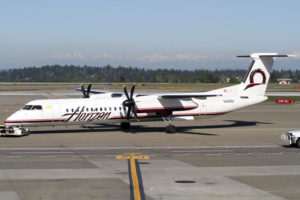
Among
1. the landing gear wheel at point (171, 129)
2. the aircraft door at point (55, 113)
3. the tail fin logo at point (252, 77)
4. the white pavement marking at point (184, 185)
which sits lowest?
the white pavement marking at point (184, 185)

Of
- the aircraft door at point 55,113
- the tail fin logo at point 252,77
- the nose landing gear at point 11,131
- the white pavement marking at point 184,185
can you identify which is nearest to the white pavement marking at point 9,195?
the white pavement marking at point 184,185

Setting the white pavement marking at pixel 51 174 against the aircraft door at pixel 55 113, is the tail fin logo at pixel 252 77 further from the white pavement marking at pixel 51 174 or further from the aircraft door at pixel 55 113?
the white pavement marking at pixel 51 174

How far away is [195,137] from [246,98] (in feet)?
21.7

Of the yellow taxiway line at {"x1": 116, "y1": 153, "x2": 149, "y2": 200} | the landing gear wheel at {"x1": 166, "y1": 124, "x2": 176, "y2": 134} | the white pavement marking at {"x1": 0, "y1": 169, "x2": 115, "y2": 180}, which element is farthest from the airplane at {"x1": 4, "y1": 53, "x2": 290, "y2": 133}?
the white pavement marking at {"x1": 0, "y1": 169, "x2": 115, "y2": 180}

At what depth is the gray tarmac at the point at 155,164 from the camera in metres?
14.9

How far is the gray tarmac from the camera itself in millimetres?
14859

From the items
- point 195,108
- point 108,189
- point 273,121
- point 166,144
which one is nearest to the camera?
point 108,189

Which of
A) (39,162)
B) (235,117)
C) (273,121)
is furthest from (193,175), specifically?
(235,117)

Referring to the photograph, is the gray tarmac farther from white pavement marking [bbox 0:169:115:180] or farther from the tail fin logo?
the tail fin logo

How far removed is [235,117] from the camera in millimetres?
43219

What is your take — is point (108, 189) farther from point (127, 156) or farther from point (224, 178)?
point (127, 156)

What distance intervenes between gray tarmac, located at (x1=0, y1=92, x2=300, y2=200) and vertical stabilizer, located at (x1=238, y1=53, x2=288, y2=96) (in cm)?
327

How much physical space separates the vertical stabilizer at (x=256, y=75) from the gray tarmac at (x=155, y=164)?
3270mm

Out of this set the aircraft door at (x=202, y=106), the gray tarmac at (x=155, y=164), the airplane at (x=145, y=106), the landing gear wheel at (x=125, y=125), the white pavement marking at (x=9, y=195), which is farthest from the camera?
the landing gear wheel at (x=125, y=125)
